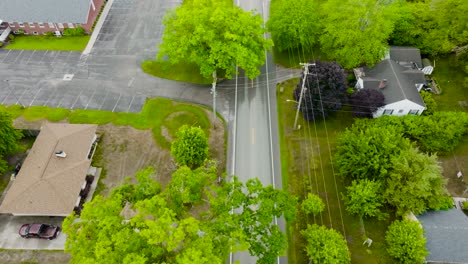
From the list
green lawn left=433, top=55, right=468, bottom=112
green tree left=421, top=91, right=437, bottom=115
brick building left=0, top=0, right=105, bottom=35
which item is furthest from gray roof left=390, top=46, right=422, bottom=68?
brick building left=0, top=0, right=105, bottom=35

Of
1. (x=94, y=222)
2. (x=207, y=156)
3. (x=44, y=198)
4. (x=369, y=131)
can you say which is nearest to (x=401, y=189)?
(x=369, y=131)

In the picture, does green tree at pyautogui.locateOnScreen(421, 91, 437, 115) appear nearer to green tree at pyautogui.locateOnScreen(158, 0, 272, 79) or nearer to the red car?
green tree at pyautogui.locateOnScreen(158, 0, 272, 79)

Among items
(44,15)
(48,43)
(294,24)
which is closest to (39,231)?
(48,43)

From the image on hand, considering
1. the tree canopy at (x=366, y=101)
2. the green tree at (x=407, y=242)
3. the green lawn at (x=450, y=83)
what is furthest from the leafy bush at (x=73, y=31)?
the green lawn at (x=450, y=83)

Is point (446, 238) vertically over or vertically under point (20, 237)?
over

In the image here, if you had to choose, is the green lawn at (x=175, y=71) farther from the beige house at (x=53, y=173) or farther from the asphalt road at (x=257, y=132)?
the beige house at (x=53, y=173)

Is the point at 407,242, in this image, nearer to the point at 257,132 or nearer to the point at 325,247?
the point at 325,247

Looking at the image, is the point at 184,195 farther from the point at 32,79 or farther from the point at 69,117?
the point at 32,79
